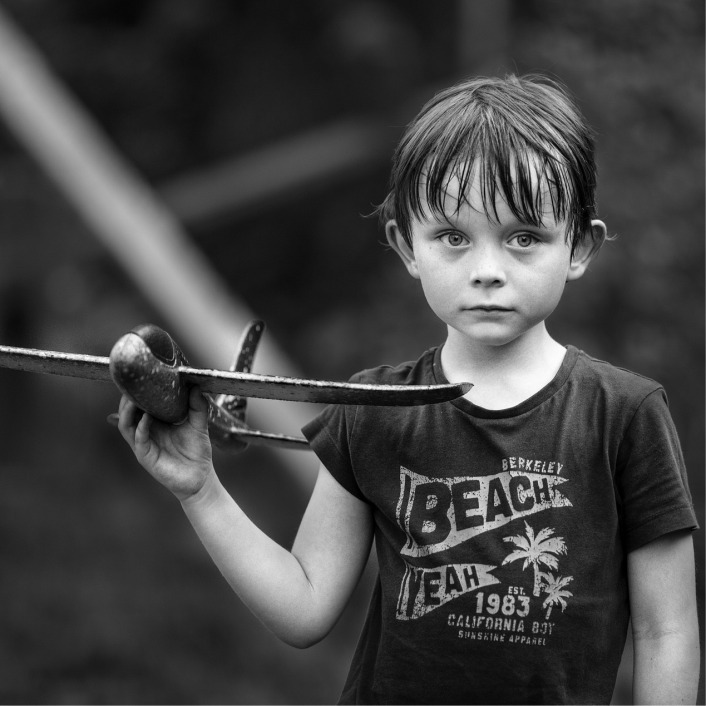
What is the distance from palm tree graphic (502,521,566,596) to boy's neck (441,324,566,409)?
157 millimetres

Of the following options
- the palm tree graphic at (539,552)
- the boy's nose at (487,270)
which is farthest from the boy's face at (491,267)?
the palm tree graphic at (539,552)

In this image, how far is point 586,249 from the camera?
1.30m

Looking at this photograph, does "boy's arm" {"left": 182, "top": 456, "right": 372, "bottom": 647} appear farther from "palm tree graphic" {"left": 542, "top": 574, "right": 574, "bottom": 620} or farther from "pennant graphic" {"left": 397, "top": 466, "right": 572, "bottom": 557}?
"palm tree graphic" {"left": 542, "top": 574, "right": 574, "bottom": 620}

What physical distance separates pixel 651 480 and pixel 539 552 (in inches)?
6.0

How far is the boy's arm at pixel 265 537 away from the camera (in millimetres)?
1255

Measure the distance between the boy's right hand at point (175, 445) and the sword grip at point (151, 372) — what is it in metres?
0.04

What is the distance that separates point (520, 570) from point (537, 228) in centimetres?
39

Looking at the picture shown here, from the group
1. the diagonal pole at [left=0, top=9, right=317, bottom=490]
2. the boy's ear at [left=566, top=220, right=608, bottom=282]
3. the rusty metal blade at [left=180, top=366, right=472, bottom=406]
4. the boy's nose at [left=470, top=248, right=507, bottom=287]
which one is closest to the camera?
the rusty metal blade at [left=180, top=366, right=472, bottom=406]

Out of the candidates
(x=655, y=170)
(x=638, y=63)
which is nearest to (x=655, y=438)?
(x=655, y=170)

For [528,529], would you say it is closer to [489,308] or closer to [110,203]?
[489,308]

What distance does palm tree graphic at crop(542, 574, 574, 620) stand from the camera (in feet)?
3.99

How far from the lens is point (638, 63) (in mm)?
4355

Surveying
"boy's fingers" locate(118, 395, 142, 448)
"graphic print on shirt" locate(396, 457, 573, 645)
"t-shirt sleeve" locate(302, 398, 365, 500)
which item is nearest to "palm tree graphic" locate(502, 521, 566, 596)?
"graphic print on shirt" locate(396, 457, 573, 645)

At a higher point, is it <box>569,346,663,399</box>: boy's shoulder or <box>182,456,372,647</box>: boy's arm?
<box>569,346,663,399</box>: boy's shoulder
